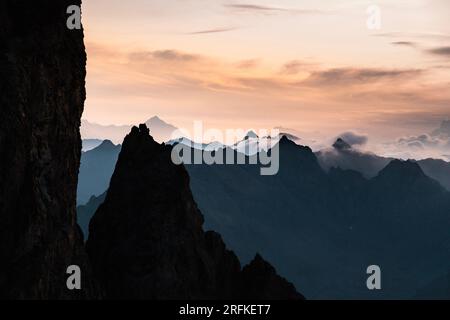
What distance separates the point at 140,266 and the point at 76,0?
121ft

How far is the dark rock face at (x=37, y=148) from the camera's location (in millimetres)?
84250

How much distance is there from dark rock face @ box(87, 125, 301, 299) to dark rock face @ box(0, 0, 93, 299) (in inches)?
768

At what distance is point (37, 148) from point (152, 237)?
112 feet

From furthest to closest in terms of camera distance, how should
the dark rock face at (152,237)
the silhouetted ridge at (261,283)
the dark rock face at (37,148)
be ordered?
1. the silhouetted ridge at (261,283)
2. the dark rock face at (152,237)
3. the dark rock face at (37,148)

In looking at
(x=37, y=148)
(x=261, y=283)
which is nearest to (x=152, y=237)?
(x=261, y=283)

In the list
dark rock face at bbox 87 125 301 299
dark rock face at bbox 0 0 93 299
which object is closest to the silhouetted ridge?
dark rock face at bbox 87 125 301 299

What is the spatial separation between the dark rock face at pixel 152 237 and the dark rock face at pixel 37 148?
768 inches

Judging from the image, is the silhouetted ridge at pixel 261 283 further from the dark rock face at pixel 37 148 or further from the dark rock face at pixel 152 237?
the dark rock face at pixel 37 148

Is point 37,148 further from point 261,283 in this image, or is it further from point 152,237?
point 261,283

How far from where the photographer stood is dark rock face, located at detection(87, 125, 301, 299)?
373 feet

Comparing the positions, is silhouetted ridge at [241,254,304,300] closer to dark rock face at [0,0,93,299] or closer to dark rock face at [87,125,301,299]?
dark rock face at [87,125,301,299]

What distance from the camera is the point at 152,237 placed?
386 ft

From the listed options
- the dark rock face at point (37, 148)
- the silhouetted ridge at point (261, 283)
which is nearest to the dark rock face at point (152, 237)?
the silhouetted ridge at point (261, 283)
